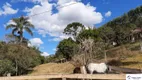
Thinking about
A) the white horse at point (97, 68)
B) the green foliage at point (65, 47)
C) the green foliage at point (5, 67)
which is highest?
the green foliage at point (65, 47)

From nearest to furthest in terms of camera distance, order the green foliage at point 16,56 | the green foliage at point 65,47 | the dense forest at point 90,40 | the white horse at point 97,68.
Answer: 1. the white horse at point 97,68
2. the dense forest at point 90,40
3. the green foliage at point 16,56
4. the green foliage at point 65,47

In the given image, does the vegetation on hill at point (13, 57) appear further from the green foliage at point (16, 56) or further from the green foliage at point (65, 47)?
the green foliage at point (65, 47)

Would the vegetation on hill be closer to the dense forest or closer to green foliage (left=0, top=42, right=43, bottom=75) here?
green foliage (left=0, top=42, right=43, bottom=75)

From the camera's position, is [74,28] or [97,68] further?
[74,28]

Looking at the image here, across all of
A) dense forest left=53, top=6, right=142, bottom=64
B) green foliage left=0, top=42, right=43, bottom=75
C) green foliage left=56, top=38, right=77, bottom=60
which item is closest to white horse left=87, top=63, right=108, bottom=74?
dense forest left=53, top=6, right=142, bottom=64

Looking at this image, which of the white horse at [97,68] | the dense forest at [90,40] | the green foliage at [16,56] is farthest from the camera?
the green foliage at [16,56]

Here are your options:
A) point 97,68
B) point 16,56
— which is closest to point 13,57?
Result: point 16,56

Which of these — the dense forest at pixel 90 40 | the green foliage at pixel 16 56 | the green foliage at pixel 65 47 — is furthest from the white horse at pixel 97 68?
the green foliage at pixel 65 47

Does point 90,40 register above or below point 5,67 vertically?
above

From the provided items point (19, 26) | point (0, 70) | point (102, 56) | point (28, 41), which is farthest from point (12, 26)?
point (102, 56)

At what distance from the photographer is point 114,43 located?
5369 centimetres

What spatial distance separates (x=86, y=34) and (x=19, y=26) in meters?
11.1

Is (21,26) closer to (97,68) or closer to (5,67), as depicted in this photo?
(5,67)

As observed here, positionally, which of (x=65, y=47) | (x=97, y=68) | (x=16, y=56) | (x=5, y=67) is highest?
(x=65, y=47)
